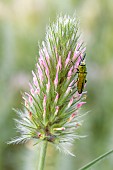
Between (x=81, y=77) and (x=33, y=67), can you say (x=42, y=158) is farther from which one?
(x=33, y=67)

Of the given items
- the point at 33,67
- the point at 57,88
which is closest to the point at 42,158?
the point at 57,88

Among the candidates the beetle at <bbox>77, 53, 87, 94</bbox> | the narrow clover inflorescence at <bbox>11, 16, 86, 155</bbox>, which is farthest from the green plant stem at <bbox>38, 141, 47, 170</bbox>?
the beetle at <bbox>77, 53, 87, 94</bbox>

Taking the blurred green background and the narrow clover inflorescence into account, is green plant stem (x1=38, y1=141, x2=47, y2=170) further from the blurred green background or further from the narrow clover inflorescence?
the blurred green background

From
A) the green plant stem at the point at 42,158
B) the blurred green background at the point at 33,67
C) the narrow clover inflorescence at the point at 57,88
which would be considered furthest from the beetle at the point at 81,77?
the blurred green background at the point at 33,67

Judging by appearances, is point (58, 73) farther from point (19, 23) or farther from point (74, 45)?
point (19, 23)

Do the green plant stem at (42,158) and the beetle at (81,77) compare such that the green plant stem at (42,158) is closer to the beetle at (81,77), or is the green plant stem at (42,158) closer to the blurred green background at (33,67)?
the beetle at (81,77)

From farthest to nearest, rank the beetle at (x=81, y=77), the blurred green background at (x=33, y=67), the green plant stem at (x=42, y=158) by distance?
the blurred green background at (x=33, y=67), the beetle at (x=81, y=77), the green plant stem at (x=42, y=158)

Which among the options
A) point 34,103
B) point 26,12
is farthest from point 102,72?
point 34,103
